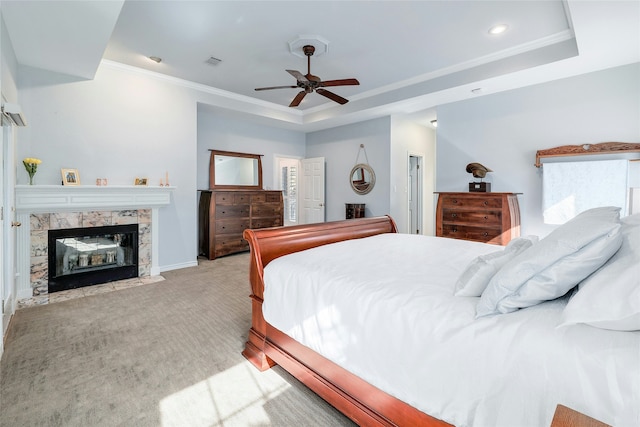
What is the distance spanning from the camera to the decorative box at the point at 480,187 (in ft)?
13.7

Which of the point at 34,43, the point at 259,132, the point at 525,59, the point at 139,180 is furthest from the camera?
the point at 259,132

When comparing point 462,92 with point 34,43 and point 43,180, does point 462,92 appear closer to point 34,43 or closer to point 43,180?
point 34,43

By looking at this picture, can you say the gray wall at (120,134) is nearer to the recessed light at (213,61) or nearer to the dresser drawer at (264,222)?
the recessed light at (213,61)

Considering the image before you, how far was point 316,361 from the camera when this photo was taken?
1646 mm

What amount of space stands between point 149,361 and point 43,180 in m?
2.92

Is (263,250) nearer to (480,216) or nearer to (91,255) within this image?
(480,216)

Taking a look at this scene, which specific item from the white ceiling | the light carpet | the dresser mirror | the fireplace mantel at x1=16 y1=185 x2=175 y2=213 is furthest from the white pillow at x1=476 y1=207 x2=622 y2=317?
the dresser mirror

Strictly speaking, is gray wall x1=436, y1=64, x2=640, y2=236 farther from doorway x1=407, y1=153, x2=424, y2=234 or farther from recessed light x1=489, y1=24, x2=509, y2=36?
doorway x1=407, y1=153, x2=424, y2=234

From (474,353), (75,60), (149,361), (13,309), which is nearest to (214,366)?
(149,361)

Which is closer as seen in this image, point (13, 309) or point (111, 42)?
point (13, 309)

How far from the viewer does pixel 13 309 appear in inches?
119

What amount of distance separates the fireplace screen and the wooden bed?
2887mm

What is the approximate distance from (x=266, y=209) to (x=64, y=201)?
125 inches

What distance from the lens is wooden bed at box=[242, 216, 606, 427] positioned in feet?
4.14
